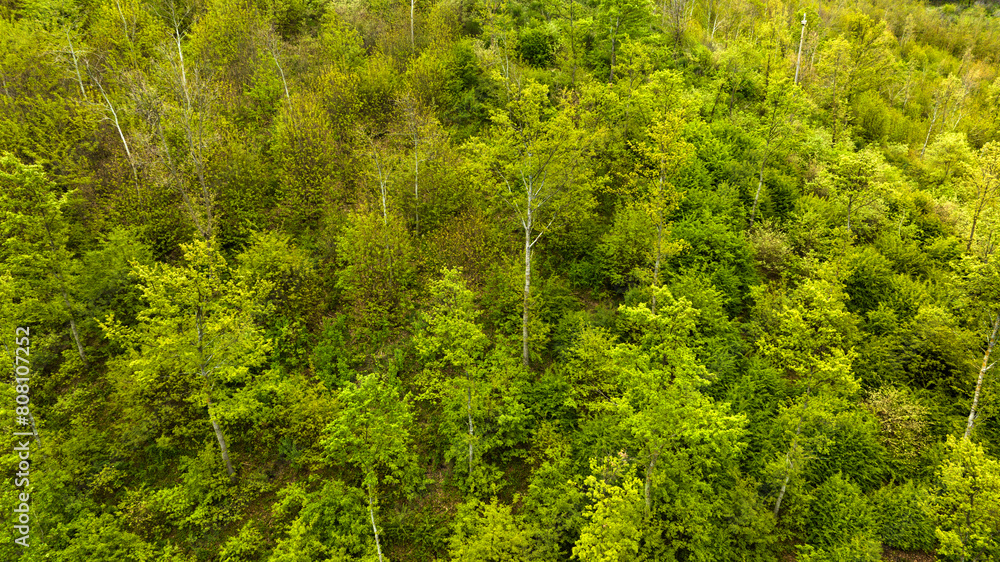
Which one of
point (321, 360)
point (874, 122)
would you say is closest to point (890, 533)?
point (321, 360)

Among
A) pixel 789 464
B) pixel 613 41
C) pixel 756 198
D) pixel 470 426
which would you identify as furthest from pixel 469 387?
pixel 613 41

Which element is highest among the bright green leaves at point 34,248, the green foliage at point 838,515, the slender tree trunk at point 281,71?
the slender tree trunk at point 281,71

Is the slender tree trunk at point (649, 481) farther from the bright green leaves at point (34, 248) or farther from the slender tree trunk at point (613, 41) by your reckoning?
the slender tree trunk at point (613, 41)

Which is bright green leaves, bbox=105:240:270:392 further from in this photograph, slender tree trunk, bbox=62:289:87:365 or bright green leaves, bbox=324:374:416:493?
slender tree trunk, bbox=62:289:87:365

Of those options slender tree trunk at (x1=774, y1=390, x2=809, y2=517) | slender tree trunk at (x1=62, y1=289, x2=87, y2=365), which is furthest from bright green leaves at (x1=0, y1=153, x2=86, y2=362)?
slender tree trunk at (x1=774, y1=390, x2=809, y2=517)

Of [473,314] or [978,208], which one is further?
[978,208]

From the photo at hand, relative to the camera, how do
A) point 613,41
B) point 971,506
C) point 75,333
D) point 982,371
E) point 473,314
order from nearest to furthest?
point 971,506
point 982,371
point 473,314
point 75,333
point 613,41

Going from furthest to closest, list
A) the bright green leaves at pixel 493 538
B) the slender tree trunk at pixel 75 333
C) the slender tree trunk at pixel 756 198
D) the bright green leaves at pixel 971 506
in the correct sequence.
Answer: the slender tree trunk at pixel 756 198 → the slender tree trunk at pixel 75 333 → the bright green leaves at pixel 493 538 → the bright green leaves at pixel 971 506

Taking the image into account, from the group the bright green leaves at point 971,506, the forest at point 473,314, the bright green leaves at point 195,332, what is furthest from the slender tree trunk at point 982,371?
the bright green leaves at point 195,332

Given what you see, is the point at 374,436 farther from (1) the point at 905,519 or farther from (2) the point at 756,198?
(2) the point at 756,198
